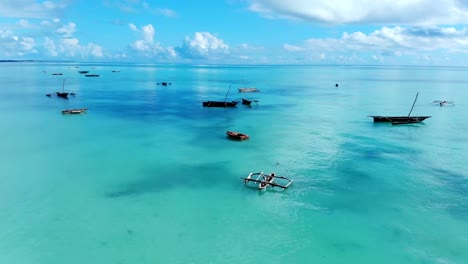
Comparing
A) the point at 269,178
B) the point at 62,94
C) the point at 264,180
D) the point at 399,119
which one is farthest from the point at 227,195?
the point at 62,94

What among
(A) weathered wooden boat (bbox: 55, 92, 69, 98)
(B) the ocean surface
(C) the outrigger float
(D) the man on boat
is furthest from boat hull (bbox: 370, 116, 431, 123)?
(A) weathered wooden boat (bbox: 55, 92, 69, 98)

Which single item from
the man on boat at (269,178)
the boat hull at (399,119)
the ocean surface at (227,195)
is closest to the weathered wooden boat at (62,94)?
the ocean surface at (227,195)

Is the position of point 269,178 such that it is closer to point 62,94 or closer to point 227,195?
point 227,195

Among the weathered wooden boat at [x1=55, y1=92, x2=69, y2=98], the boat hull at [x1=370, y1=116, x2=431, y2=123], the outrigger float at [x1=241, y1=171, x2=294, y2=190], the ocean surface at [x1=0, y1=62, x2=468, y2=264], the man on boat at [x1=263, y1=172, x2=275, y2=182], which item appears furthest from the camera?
the weathered wooden boat at [x1=55, y1=92, x2=69, y2=98]

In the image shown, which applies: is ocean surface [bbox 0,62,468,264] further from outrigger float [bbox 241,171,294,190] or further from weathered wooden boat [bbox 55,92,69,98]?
weathered wooden boat [bbox 55,92,69,98]

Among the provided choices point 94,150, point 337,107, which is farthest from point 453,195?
point 337,107

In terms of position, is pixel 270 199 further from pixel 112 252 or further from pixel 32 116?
pixel 32 116

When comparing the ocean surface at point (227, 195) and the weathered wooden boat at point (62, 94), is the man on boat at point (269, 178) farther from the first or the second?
the weathered wooden boat at point (62, 94)

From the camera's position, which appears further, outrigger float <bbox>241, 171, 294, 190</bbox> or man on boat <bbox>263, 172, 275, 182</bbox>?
man on boat <bbox>263, 172, 275, 182</bbox>
